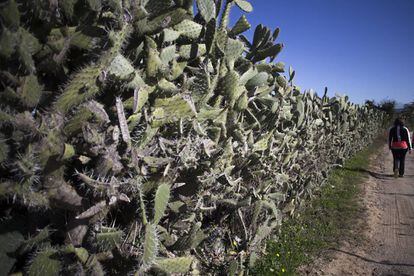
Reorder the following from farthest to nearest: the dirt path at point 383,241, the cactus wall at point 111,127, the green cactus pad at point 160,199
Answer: the dirt path at point 383,241, the green cactus pad at point 160,199, the cactus wall at point 111,127

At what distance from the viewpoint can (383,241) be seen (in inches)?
230

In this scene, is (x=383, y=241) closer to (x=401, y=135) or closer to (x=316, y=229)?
(x=316, y=229)

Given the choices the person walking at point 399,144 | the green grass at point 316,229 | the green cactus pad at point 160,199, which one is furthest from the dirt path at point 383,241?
the green cactus pad at point 160,199

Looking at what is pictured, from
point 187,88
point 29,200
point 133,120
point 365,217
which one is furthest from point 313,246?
point 29,200

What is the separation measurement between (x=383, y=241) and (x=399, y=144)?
23.8 ft

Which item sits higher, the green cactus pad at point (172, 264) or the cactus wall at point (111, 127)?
the cactus wall at point (111, 127)

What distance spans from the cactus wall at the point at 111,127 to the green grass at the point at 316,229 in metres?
2.06

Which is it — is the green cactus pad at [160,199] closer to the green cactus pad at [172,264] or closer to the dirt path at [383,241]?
the green cactus pad at [172,264]

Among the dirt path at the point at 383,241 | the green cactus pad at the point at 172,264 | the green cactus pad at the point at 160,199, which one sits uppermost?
the green cactus pad at the point at 160,199

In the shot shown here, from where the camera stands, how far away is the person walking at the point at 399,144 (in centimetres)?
1185

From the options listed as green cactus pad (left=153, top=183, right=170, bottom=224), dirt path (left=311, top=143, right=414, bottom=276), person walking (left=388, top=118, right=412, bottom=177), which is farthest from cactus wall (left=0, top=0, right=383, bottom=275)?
person walking (left=388, top=118, right=412, bottom=177)

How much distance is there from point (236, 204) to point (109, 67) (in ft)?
7.56

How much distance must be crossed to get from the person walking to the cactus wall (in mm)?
10668

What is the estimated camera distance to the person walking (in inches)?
467
